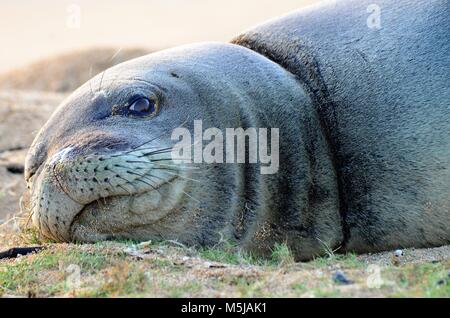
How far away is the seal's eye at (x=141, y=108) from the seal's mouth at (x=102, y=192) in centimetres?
42

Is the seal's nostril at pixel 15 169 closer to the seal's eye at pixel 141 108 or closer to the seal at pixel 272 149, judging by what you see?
the seal at pixel 272 149

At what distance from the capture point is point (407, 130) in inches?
235

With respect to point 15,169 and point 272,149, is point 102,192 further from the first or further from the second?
point 15,169

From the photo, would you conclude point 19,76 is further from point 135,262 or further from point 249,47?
point 135,262

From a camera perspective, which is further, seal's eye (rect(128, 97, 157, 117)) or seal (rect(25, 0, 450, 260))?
seal's eye (rect(128, 97, 157, 117))

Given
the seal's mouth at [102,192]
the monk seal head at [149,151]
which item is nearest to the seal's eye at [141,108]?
the monk seal head at [149,151]

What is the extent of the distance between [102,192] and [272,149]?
1.29 m

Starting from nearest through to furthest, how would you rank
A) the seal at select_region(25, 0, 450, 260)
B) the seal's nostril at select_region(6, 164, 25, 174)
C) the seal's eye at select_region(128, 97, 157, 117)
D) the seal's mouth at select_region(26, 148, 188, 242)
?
1. the seal's mouth at select_region(26, 148, 188, 242)
2. the seal at select_region(25, 0, 450, 260)
3. the seal's eye at select_region(128, 97, 157, 117)
4. the seal's nostril at select_region(6, 164, 25, 174)

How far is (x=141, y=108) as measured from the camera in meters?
5.92

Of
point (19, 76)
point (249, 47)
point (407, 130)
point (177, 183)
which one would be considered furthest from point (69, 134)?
point (19, 76)

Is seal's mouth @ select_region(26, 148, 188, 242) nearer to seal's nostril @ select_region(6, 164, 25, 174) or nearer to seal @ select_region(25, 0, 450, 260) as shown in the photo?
seal @ select_region(25, 0, 450, 260)

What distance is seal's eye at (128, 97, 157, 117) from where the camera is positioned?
592 centimetres

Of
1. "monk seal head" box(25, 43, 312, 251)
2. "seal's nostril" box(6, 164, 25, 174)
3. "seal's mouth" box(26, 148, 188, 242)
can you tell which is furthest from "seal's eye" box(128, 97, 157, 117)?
"seal's nostril" box(6, 164, 25, 174)
